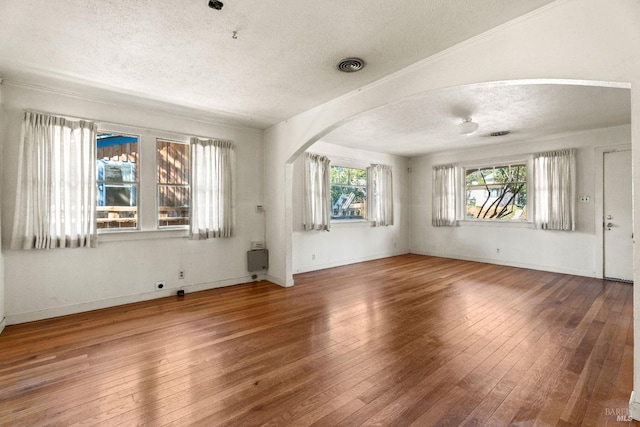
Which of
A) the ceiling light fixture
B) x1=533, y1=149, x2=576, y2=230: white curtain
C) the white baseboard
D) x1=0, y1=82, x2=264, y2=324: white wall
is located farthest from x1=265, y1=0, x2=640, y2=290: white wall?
x1=533, y1=149, x2=576, y2=230: white curtain

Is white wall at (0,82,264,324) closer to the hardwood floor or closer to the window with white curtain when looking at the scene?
the hardwood floor

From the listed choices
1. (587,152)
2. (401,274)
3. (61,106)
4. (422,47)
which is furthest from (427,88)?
(587,152)

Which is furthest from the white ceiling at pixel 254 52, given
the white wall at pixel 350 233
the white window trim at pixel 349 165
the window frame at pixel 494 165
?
the white window trim at pixel 349 165

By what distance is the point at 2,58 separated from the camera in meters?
2.71

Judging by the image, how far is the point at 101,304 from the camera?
12.2ft

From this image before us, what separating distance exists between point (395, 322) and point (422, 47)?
9.18 feet

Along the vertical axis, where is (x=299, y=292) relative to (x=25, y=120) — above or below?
below

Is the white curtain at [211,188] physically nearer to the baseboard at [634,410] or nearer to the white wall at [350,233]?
the white wall at [350,233]

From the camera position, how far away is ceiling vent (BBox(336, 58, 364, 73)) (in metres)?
2.75

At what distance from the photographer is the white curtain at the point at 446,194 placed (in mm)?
7203

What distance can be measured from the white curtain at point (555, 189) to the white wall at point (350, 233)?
9.99 ft

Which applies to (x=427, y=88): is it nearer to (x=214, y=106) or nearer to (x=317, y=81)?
(x=317, y=81)

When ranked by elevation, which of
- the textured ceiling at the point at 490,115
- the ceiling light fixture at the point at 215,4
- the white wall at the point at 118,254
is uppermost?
the textured ceiling at the point at 490,115

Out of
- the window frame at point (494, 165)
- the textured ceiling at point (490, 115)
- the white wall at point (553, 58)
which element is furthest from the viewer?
the window frame at point (494, 165)
